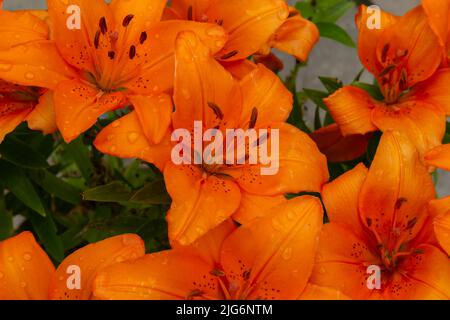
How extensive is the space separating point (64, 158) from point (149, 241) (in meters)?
0.60

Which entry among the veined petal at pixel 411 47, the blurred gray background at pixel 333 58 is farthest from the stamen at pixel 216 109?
the blurred gray background at pixel 333 58

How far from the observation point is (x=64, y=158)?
1753 mm

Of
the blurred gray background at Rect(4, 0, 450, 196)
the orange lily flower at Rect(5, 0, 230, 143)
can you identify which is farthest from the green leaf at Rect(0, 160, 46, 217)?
the blurred gray background at Rect(4, 0, 450, 196)

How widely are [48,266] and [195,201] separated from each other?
0.70 ft

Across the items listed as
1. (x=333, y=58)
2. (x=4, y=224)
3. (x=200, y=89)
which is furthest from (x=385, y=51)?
(x=333, y=58)

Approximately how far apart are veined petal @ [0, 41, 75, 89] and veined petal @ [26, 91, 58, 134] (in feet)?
0.10

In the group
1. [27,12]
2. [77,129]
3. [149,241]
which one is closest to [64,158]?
[149,241]

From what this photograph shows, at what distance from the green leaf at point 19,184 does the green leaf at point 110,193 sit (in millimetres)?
216

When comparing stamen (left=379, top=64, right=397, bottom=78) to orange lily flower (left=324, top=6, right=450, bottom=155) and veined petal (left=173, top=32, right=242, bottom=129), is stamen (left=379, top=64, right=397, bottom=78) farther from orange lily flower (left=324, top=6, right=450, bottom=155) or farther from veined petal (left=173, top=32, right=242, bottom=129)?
veined petal (left=173, top=32, right=242, bottom=129)

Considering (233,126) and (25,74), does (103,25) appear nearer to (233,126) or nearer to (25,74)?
(25,74)

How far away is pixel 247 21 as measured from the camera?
3.57ft

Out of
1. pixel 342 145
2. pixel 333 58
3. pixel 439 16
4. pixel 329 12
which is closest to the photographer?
pixel 439 16

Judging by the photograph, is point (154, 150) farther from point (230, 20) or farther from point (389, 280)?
point (389, 280)

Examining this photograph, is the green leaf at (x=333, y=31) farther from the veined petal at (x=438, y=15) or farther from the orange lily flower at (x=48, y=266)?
the orange lily flower at (x=48, y=266)
